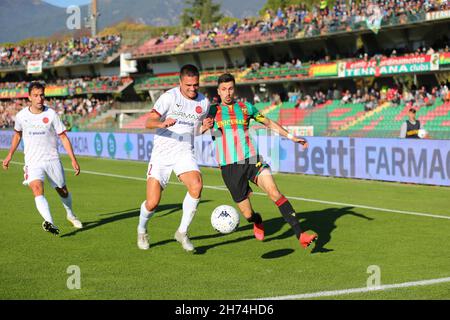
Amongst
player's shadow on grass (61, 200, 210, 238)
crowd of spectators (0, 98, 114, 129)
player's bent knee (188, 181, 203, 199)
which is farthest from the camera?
crowd of spectators (0, 98, 114, 129)

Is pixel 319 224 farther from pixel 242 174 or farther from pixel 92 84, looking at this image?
pixel 92 84

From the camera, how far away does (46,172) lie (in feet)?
36.6

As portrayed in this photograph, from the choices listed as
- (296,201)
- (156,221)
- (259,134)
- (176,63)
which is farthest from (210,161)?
(176,63)

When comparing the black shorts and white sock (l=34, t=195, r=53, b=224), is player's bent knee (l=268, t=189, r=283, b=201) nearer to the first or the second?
the black shorts

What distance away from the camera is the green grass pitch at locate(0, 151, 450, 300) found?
7.39m

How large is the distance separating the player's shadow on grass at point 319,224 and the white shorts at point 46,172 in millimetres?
3277

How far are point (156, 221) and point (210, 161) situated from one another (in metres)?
16.0

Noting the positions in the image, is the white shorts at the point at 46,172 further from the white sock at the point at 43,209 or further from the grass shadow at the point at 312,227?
the grass shadow at the point at 312,227

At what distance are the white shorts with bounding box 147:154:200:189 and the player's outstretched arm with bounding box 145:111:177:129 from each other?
23.9 inches

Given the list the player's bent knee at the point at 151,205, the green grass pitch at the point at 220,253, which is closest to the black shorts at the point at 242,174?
the green grass pitch at the point at 220,253

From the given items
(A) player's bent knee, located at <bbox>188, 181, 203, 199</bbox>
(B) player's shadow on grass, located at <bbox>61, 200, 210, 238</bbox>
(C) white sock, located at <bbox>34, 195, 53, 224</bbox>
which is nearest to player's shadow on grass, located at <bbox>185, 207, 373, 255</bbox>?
(A) player's bent knee, located at <bbox>188, 181, 203, 199</bbox>

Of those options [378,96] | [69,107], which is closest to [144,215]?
[378,96]

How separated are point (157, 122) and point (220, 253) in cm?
189

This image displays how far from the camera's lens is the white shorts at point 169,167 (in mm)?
9344
